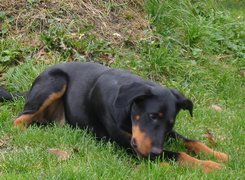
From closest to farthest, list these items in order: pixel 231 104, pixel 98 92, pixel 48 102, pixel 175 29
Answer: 1. pixel 98 92
2. pixel 48 102
3. pixel 231 104
4. pixel 175 29

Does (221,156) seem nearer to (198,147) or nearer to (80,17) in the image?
(198,147)

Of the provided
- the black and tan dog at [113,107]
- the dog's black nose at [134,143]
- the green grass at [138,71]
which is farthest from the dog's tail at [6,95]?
the dog's black nose at [134,143]

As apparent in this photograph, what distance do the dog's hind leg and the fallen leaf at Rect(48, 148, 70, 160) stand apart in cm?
93

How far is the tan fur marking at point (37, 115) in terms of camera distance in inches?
235

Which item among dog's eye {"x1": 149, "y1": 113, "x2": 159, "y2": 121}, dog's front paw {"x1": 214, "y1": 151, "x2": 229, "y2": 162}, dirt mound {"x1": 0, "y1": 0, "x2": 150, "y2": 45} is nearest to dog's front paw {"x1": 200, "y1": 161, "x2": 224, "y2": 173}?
dog's front paw {"x1": 214, "y1": 151, "x2": 229, "y2": 162}

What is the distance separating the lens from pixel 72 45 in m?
8.02

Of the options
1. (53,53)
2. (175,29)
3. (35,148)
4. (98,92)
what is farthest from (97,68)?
(175,29)

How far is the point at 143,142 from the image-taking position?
4766mm

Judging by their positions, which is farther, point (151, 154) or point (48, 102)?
point (48, 102)

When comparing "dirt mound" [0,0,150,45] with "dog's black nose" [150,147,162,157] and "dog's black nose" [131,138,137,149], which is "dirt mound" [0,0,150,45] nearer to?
"dog's black nose" [131,138,137,149]

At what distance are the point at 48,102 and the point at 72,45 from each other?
2085mm

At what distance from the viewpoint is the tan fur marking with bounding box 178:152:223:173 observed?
4781 millimetres

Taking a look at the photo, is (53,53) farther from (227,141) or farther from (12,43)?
(227,141)

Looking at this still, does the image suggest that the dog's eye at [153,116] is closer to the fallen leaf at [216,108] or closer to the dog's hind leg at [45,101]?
the dog's hind leg at [45,101]
